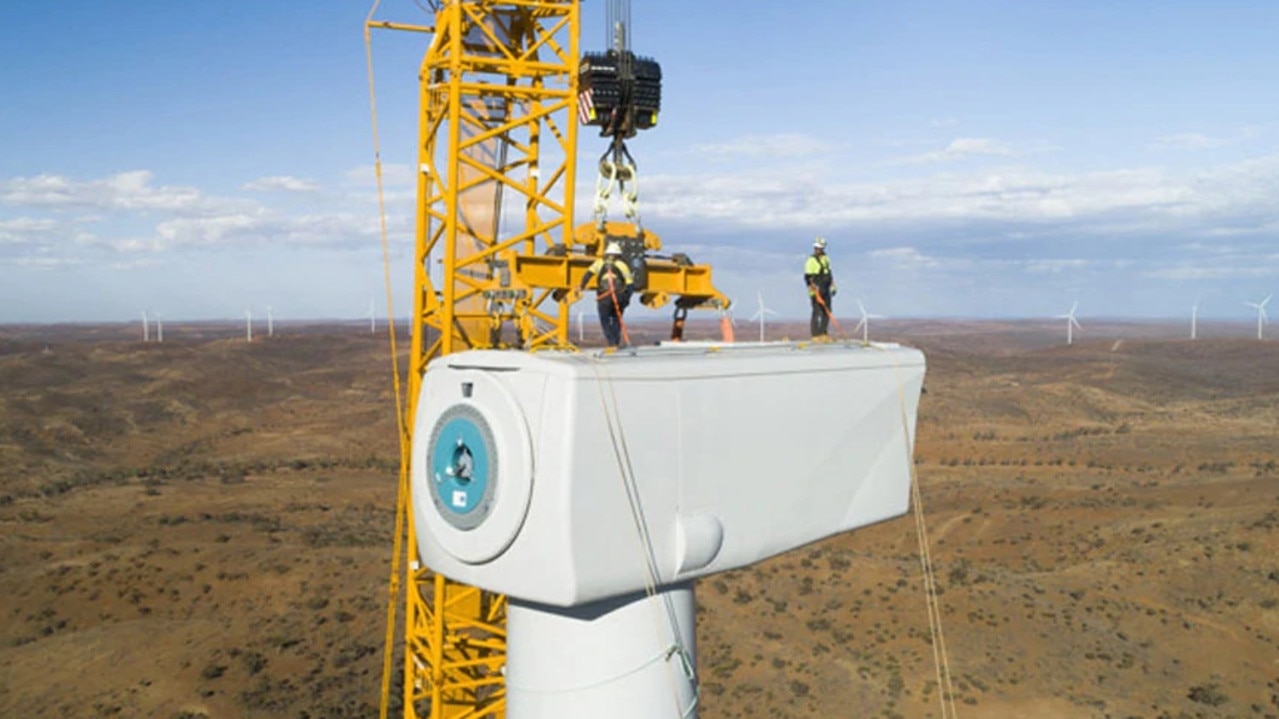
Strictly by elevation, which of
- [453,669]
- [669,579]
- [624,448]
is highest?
[624,448]

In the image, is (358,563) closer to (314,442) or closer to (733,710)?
(733,710)

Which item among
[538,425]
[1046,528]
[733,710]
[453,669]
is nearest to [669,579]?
[538,425]

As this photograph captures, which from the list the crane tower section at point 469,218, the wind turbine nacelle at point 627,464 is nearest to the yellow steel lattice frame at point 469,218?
the crane tower section at point 469,218

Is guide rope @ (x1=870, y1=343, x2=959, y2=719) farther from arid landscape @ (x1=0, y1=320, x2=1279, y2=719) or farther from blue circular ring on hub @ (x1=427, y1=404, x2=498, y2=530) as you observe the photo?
blue circular ring on hub @ (x1=427, y1=404, x2=498, y2=530)

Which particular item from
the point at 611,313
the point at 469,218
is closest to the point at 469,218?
the point at 469,218

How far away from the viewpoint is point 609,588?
4.69 meters

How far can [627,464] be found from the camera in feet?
15.5

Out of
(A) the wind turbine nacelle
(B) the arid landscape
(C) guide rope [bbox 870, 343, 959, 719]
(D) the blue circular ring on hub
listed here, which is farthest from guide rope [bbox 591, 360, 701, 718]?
(B) the arid landscape

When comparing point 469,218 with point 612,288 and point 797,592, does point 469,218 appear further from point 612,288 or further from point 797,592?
point 797,592

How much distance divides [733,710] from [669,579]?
14.7 m

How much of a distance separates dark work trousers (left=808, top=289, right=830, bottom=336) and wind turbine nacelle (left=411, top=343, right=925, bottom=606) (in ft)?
13.9

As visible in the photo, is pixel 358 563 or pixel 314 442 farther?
pixel 314 442

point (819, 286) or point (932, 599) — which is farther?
point (932, 599)

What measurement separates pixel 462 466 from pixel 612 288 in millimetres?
3118
